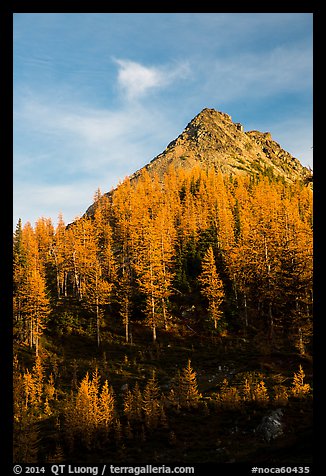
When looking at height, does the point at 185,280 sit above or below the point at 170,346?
above

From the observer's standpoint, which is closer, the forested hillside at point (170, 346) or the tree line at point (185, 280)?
the forested hillside at point (170, 346)

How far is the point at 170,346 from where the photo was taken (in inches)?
1582

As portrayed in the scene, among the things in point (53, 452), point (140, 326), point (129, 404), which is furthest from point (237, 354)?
point (53, 452)

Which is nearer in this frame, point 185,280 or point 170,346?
point 170,346

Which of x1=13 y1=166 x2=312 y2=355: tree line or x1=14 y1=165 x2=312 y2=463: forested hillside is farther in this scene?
x1=13 y1=166 x2=312 y2=355: tree line

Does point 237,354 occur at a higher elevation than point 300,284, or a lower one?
lower

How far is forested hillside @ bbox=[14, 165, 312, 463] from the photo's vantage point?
16.6 meters

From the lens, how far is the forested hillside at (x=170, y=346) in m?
16.6
